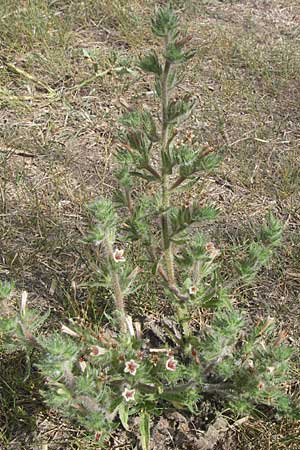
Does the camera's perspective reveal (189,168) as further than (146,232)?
No

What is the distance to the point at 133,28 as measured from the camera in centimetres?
424

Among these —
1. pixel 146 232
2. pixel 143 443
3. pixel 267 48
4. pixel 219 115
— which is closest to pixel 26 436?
pixel 143 443

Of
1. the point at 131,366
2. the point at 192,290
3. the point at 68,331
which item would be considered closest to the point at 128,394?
the point at 131,366

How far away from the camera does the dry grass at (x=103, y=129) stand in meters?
2.72

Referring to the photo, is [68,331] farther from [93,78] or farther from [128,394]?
[93,78]

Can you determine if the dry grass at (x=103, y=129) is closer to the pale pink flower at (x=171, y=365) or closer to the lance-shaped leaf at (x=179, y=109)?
the pale pink flower at (x=171, y=365)

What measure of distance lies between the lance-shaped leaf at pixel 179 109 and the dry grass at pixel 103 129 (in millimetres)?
1005

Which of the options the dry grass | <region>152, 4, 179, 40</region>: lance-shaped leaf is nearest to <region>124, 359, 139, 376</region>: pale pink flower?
the dry grass

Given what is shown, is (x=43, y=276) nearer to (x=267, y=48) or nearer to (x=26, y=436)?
(x=26, y=436)

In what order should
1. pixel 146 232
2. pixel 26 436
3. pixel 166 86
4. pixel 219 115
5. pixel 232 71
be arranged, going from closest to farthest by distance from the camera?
pixel 166 86, pixel 146 232, pixel 26 436, pixel 219 115, pixel 232 71

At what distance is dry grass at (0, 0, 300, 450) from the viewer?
272 cm

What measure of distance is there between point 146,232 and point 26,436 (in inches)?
37.4

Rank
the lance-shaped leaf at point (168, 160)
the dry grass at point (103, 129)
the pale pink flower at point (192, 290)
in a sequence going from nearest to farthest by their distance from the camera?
the lance-shaped leaf at point (168, 160)
the pale pink flower at point (192, 290)
the dry grass at point (103, 129)

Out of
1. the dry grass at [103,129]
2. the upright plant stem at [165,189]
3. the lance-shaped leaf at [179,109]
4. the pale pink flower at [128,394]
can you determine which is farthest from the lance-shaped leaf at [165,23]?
the dry grass at [103,129]
